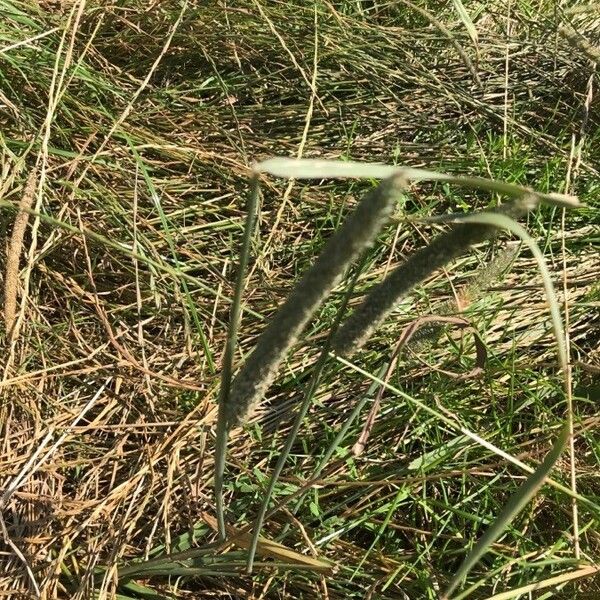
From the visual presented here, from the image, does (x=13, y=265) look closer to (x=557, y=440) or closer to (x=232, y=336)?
(x=232, y=336)

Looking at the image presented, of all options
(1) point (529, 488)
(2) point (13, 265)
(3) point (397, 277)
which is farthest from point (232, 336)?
(2) point (13, 265)

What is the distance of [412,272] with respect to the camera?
576mm

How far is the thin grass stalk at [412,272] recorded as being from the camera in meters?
0.52

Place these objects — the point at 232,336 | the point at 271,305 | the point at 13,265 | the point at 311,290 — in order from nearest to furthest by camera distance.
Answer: the point at 311,290 → the point at 232,336 → the point at 13,265 → the point at 271,305

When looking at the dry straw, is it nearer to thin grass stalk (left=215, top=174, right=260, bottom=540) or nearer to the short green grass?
the short green grass

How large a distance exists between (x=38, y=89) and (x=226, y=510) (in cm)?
100

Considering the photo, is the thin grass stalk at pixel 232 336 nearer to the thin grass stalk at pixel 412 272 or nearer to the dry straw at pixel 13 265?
the thin grass stalk at pixel 412 272

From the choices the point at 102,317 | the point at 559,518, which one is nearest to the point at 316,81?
the point at 102,317

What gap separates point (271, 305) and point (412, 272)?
2.77ft

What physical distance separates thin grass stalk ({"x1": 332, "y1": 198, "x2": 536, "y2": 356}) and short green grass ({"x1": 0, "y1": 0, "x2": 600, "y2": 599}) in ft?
1.13

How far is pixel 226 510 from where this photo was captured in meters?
1.16

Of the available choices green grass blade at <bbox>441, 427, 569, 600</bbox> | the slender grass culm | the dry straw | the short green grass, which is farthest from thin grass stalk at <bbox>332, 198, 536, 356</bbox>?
the dry straw

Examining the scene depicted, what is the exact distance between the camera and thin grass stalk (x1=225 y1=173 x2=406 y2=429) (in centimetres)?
45

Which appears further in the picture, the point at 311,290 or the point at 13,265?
the point at 13,265
